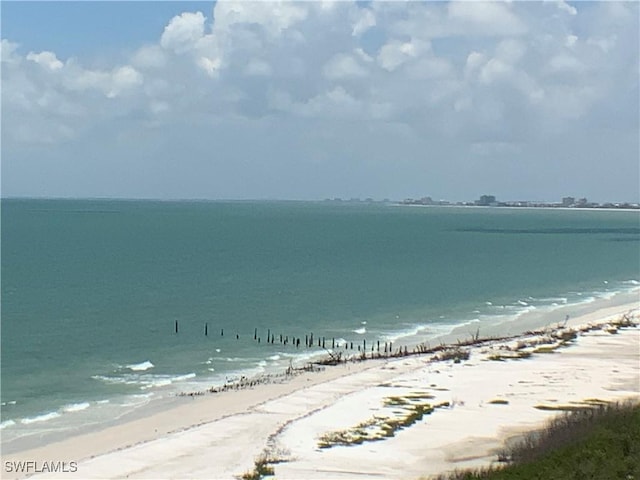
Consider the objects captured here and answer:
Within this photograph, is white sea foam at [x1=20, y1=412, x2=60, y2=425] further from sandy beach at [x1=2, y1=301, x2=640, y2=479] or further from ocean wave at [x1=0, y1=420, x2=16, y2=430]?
sandy beach at [x1=2, y1=301, x2=640, y2=479]

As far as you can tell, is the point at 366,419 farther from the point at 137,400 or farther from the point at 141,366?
the point at 141,366

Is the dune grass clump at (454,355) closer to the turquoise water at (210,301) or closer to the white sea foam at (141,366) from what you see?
the turquoise water at (210,301)

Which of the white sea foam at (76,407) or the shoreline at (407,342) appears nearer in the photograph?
the shoreline at (407,342)

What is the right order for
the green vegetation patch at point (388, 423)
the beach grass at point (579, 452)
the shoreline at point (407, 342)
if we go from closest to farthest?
the beach grass at point (579, 452) → the green vegetation patch at point (388, 423) → the shoreline at point (407, 342)

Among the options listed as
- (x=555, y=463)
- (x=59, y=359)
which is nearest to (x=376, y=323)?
(x=59, y=359)

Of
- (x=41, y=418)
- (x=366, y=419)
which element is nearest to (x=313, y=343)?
(x=366, y=419)

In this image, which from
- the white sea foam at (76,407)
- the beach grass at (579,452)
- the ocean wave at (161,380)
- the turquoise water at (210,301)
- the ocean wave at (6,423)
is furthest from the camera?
the turquoise water at (210,301)

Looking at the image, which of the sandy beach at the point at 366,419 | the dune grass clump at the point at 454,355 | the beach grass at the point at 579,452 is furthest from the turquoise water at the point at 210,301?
the beach grass at the point at 579,452
